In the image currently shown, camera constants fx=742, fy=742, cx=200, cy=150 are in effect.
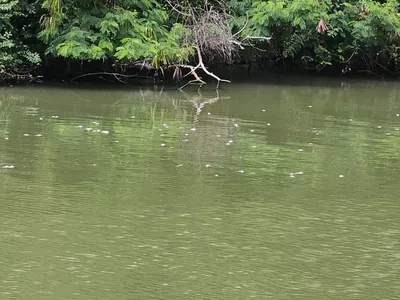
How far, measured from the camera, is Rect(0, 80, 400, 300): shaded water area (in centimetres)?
568

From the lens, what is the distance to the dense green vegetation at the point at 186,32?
703 inches

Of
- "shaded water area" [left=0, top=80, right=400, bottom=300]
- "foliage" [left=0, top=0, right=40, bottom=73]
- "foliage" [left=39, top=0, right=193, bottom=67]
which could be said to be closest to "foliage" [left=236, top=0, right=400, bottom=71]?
"foliage" [left=39, top=0, right=193, bottom=67]

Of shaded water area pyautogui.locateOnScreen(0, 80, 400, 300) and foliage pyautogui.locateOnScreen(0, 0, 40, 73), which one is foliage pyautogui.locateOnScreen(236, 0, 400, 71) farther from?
shaded water area pyautogui.locateOnScreen(0, 80, 400, 300)

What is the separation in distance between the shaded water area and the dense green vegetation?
3.94 meters

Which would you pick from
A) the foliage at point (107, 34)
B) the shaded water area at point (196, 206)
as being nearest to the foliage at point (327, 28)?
the foliage at point (107, 34)

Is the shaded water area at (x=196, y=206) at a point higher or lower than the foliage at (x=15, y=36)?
lower

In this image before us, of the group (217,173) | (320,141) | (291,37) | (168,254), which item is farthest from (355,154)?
(291,37)

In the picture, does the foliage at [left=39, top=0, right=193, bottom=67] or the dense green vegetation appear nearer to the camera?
the foliage at [left=39, top=0, right=193, bottom=67]

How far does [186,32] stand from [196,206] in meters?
12.3

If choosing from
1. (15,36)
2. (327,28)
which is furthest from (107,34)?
(327,28)

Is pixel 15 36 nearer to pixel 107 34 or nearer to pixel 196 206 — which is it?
pixel 107 34

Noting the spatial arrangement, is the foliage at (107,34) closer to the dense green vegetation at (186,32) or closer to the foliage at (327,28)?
the dense green vegetation at (186,32)

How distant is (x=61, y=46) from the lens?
17688mm

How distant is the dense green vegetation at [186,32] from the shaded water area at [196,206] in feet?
12.9
